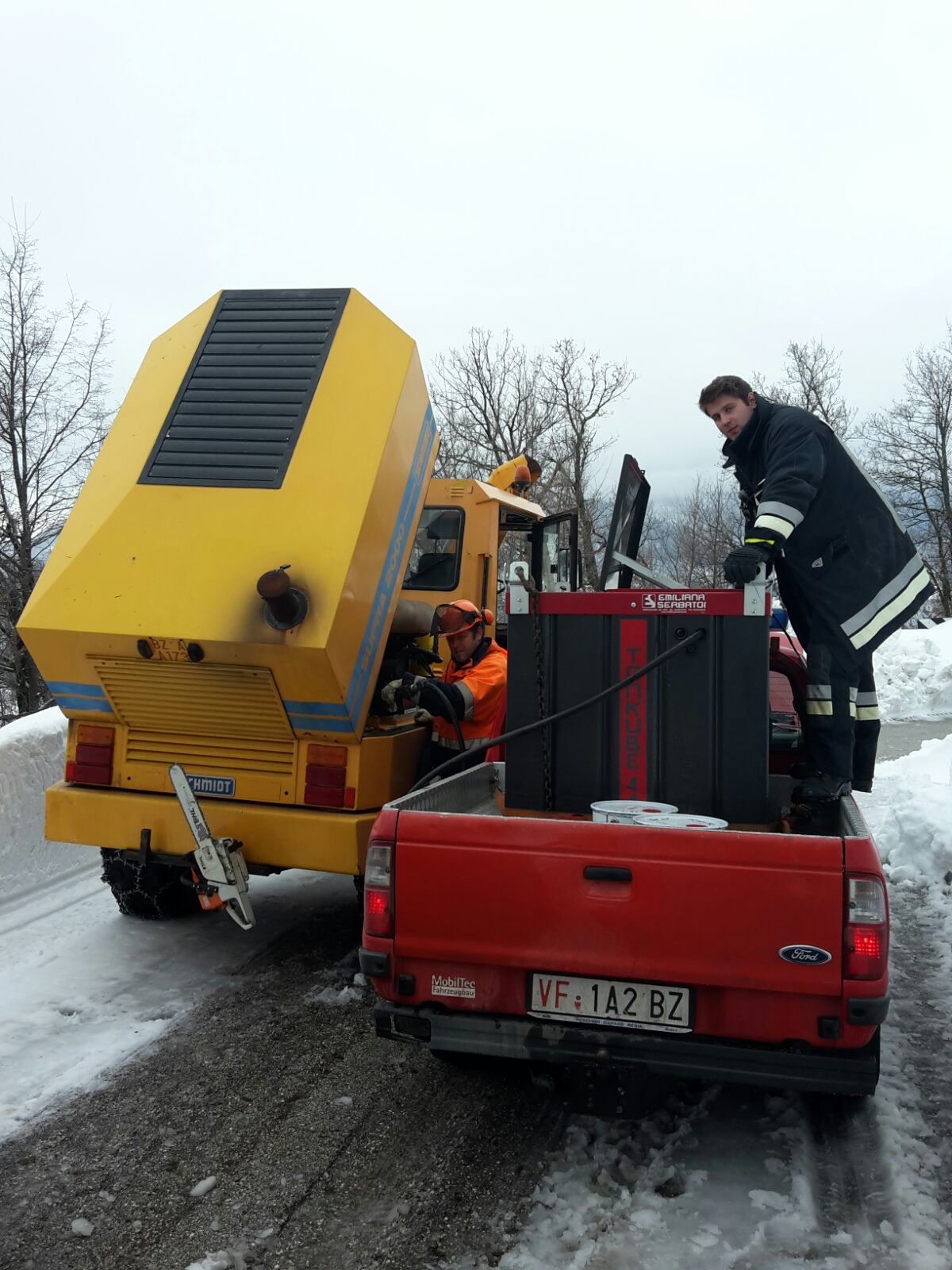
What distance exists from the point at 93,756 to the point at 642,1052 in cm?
315

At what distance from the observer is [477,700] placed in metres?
4.98

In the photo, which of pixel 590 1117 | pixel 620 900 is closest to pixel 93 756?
pixel 590 1117

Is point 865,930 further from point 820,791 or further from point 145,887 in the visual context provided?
point 145,887

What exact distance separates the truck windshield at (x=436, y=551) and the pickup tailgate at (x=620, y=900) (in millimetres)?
3825

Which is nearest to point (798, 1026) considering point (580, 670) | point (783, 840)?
point (783, 840)

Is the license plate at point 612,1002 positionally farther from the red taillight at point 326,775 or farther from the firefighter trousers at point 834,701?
the red taillight at point 326,775

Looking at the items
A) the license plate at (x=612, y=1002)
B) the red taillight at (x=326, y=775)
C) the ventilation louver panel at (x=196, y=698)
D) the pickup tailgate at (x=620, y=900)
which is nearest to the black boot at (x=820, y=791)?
the pickup tailgate at (x=620, y=900)

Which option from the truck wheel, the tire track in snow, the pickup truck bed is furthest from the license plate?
the truck wheel

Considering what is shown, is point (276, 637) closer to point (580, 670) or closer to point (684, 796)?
point (580, 670)

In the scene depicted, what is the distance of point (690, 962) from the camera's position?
2756 mm

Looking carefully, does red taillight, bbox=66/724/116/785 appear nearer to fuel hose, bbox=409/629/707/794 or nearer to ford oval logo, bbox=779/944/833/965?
fuel hose, bbox=409/629/707/794

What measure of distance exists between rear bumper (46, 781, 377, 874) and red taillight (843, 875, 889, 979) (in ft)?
7.62

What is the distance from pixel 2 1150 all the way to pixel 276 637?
208 centimetres

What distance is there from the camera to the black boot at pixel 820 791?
12.0 ft
